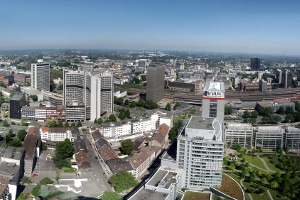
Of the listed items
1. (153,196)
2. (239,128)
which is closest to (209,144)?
(153,196)

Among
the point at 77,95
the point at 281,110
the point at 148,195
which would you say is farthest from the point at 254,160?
the point at 77,95

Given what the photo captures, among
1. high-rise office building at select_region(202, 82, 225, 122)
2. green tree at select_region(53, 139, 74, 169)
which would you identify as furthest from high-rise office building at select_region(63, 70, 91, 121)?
high-rise office building at select_region(202, 82, 225, 122)

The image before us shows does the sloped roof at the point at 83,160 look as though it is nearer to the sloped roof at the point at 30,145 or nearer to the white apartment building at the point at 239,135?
the sloped roof at the point at 30,145

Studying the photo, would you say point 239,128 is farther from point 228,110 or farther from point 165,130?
point 228,110

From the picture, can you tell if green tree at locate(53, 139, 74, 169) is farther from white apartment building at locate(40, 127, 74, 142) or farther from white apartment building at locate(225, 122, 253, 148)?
white apartment building at locate(225, 122, 253, 148)

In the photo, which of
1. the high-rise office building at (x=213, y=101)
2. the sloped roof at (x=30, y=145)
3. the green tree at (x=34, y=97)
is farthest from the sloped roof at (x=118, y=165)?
the green tree at (x=34, y=97)

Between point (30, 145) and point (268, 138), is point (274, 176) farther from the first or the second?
point (30, 145)
